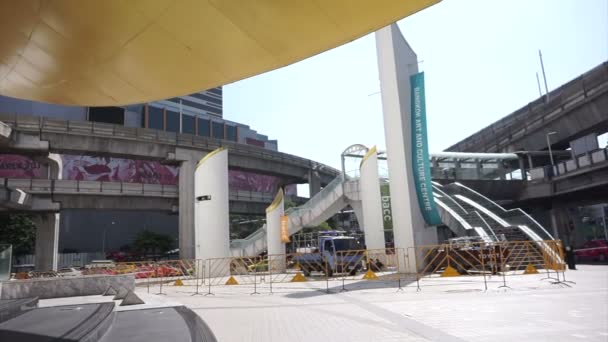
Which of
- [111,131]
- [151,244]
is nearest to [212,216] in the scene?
[111,131]

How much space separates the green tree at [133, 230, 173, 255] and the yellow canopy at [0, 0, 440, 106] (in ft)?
166

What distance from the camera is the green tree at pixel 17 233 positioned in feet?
146

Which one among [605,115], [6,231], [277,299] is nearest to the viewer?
[277,299]

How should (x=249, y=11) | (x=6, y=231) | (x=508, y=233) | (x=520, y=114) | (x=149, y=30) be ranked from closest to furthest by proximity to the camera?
(x=249, y=11) < (x=149, y=30) < (x=508, y=233) < (x=6, y=231) < (x=520, y=114)

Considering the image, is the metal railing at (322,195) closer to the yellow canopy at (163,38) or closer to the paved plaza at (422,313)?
the paved plaza at (422,313)

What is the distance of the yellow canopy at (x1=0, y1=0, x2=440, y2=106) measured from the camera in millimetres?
3566

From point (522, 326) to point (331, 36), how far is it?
24.4ft

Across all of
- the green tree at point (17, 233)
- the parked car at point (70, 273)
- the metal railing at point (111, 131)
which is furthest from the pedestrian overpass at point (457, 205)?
the green tree at point (17, 233)

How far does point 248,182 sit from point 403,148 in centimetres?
5832

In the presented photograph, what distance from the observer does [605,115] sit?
108ft

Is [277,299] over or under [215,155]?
under

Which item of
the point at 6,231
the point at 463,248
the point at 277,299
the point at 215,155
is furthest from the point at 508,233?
the point at 6,231

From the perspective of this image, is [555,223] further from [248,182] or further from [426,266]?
[248,182]

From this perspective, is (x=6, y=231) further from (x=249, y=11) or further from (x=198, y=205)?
(x=249, y=11)
